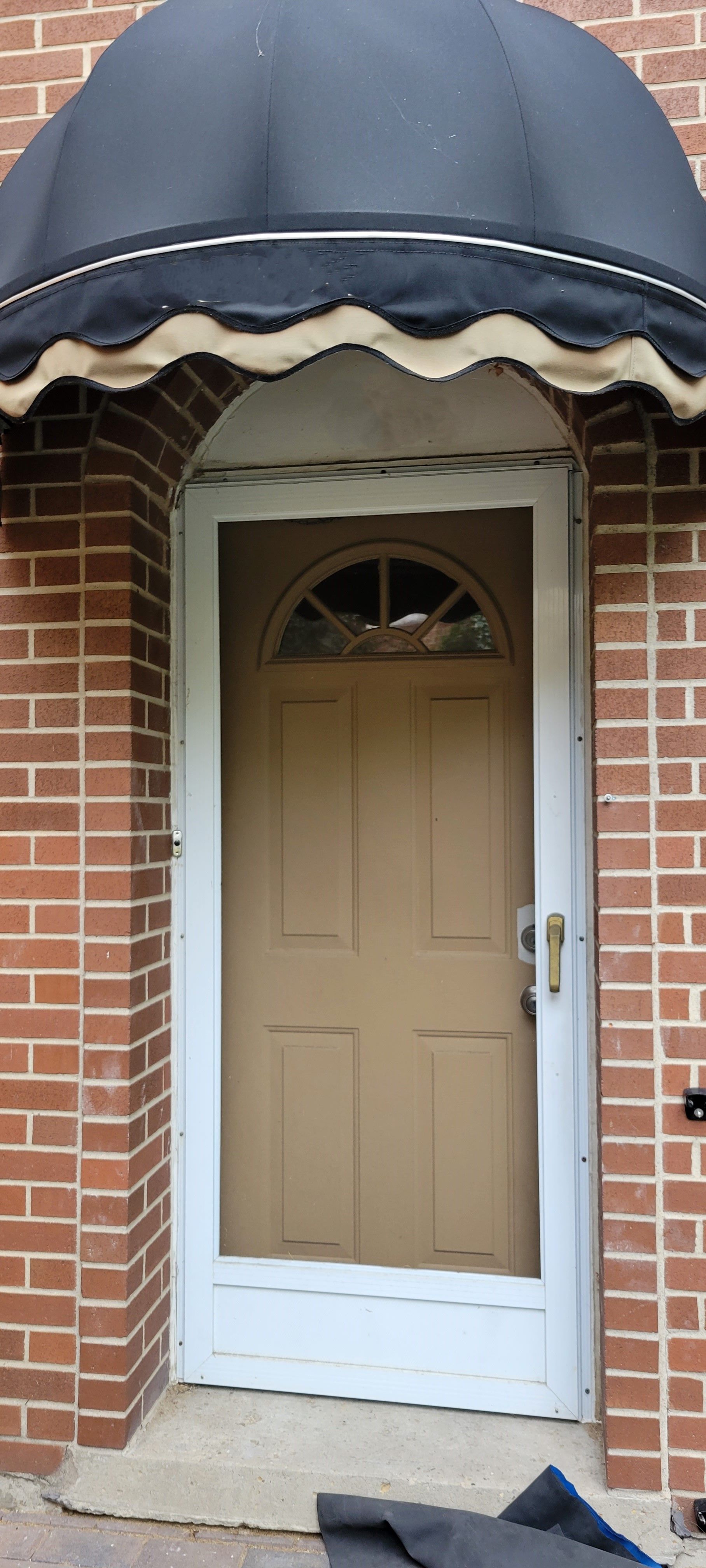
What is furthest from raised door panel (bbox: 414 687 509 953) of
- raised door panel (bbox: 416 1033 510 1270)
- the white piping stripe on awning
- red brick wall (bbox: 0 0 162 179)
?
red brick wall (bbox: 0 0 162 179)

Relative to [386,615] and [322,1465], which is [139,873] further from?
[322,1465]

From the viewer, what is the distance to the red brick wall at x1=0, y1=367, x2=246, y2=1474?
247 centimetres

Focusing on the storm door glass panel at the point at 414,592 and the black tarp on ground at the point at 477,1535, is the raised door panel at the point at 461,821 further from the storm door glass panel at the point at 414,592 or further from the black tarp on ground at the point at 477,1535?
the black tarp on ground at the point at 477,1535

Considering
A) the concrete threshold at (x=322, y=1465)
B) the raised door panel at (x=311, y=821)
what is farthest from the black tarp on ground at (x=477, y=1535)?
the raised door panel at (x=311, y=821)

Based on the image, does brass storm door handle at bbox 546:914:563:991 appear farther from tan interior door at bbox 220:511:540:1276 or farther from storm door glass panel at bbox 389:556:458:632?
storm door glass panel at bbox 389:556:458:632

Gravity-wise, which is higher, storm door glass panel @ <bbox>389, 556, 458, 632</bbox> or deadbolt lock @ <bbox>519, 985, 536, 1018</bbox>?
storm door glass panel @ <bbox>389, 556, 458, 632</bbox>

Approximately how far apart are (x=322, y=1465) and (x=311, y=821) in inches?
64.7

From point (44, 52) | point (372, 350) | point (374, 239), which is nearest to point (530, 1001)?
point (372, 350)

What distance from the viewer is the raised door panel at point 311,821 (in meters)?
2.83

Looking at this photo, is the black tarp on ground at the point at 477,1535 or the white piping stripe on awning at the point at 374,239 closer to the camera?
the white piping stripe on awning at the point at 374,239

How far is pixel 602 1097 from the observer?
91.7 inches

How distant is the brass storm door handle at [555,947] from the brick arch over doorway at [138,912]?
0.31m

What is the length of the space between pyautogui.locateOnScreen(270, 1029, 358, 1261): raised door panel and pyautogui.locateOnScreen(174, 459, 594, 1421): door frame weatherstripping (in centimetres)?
9

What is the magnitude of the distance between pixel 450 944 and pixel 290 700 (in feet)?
2.76
